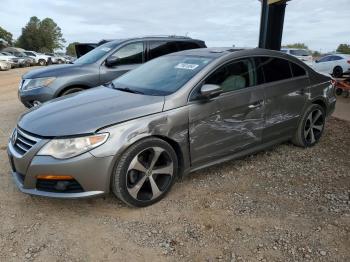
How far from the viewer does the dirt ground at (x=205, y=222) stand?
2.88 meters

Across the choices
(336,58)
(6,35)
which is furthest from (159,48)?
(6,35)

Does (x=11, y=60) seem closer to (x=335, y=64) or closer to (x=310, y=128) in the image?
(x=335, y=64)

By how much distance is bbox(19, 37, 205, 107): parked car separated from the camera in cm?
645

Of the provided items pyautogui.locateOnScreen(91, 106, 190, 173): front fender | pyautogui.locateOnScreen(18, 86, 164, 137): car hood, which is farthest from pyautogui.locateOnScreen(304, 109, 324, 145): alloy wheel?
pyautogui.locateOnScreen(18, 86, 164, 137): car hood

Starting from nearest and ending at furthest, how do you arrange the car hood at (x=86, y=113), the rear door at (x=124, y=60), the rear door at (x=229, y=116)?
1. the car hood at (x=86, y=113)
2. the rear door at (x=229, y=116)
3. the rear door at (x=124, y=60)

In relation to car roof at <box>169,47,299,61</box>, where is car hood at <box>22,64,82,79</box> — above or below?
below

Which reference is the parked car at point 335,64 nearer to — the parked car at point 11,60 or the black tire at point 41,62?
the parked car at point 11,60

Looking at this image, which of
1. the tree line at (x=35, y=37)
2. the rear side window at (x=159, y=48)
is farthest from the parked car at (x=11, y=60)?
the tree line at (x=35, y=37)

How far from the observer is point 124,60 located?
23.1 feet

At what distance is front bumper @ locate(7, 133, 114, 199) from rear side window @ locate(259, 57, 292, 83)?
2.41 m

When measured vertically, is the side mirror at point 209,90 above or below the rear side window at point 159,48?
below

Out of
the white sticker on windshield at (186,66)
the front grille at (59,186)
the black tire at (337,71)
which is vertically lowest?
the black tire at (337,71)

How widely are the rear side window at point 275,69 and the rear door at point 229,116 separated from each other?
0.23 m

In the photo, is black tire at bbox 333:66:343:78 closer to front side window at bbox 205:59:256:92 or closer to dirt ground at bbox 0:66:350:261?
dirt ground at bbox 0:66:350:261
